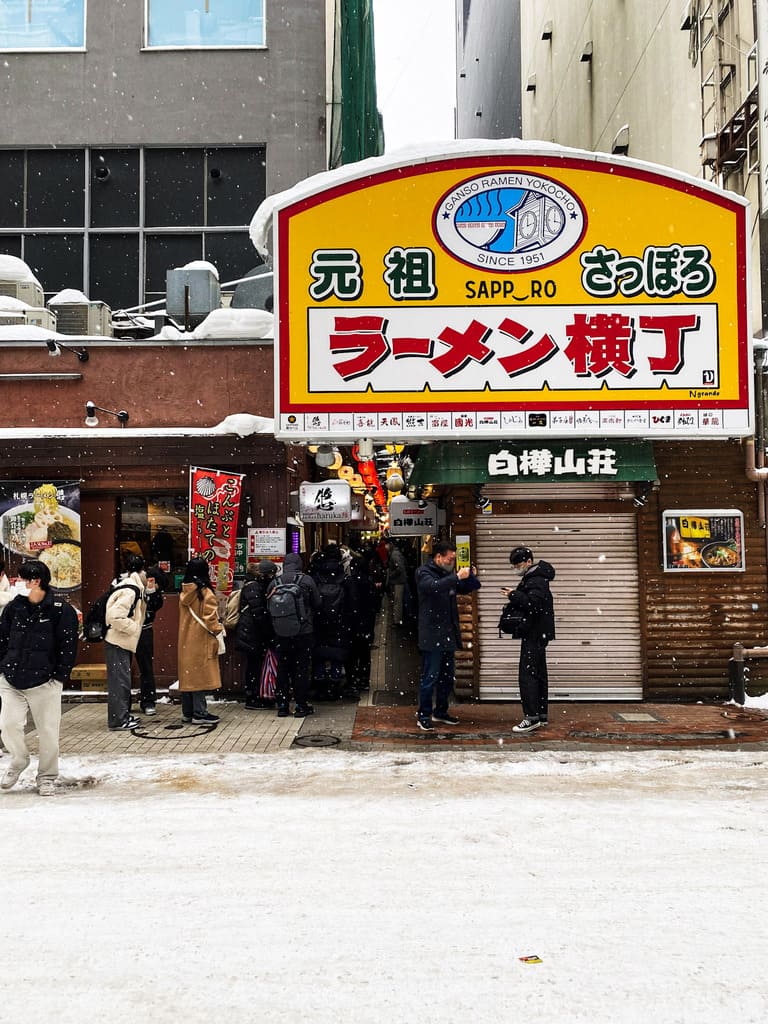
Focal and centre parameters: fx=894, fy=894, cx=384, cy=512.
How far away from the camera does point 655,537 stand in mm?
11750

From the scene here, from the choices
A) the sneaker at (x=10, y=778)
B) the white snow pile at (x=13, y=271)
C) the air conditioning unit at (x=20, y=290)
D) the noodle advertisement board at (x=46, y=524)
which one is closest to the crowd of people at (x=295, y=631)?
the sneaker at (x=10, y=778)

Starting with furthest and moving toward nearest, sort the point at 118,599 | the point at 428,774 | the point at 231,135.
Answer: the point at 231,135
the point at 118,599
the point at 428,774

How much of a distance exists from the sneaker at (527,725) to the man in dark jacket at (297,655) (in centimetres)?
264

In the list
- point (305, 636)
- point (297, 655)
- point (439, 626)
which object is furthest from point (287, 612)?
point (439, 626)

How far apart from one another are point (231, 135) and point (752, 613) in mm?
11946

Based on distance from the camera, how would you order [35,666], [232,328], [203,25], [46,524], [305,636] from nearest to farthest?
1. [35,666]
2. [305,636]
3. [46,524]
4. [232,328]
5. [203,25]

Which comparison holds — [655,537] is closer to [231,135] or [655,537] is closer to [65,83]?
[231,135]

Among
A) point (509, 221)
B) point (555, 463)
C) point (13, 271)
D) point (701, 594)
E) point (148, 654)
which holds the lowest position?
point (148, 654)

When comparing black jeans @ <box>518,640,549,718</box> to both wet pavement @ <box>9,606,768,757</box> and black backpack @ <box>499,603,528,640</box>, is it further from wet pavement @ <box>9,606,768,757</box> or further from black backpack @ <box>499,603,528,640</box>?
wet pavement @ <box>9,606,768,757</box>

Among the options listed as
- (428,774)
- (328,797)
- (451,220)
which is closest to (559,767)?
(428,774)

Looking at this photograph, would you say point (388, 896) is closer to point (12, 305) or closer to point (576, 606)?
point (576, 606)

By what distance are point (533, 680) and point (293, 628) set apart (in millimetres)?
2877

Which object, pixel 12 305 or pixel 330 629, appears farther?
pixel 12 305

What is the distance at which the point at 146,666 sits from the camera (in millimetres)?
11375
